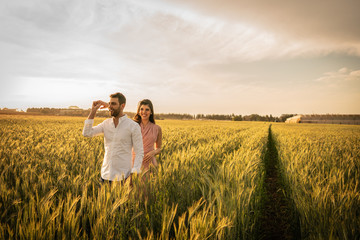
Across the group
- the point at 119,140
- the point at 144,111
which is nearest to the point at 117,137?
the point at 119,140

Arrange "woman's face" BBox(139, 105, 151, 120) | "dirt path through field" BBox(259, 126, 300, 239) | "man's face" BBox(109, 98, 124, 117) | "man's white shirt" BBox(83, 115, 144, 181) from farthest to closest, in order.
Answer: "woman's face" BBox(139, 105, 151, 120)
"dirt path through field" BBox(259, 126, 300, 239)
"man's white shirt" BBox(83, 115, 144, 181)
"man's face" BBox(109, 98, 124, 117)

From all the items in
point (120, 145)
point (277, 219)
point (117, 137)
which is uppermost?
point (117, 137)

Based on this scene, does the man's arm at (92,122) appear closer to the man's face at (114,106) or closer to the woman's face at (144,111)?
the man's face at (114,106)

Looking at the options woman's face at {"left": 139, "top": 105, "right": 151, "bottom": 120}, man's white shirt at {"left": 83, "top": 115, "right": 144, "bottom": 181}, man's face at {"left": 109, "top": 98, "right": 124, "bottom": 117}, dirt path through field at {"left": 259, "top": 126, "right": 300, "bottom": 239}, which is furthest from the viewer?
woman's face at {"left": 139, "top": 105, "right": 151, "bottom": 120}

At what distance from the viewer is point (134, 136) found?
7.68 feet

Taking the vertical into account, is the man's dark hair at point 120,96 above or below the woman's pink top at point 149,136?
above

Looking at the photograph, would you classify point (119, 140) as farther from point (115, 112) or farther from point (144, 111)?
point (144, 111)

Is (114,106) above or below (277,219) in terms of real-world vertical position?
above

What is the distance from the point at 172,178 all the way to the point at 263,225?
2.20 metres

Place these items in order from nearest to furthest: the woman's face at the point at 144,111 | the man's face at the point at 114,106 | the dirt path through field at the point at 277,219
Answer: the man's face at the point at 114,106 → the dirt path through field at the point at 277,219 → the woman's face at the point at 144,111

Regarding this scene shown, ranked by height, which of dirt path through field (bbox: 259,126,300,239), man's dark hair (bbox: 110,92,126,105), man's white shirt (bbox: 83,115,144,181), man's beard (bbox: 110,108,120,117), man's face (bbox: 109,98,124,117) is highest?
man's dark hair (bbox: 110,92,126,105)

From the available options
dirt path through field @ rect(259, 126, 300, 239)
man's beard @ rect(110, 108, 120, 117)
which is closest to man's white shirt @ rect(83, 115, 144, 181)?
man's beard @ rect(110, 108, 120, 117)

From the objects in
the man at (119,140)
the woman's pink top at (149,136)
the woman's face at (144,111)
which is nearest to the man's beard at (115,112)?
the man at (119,140)

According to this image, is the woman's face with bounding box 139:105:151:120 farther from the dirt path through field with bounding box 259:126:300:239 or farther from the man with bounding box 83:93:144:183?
the dirt path through field with bounding box 259:126:300:239
